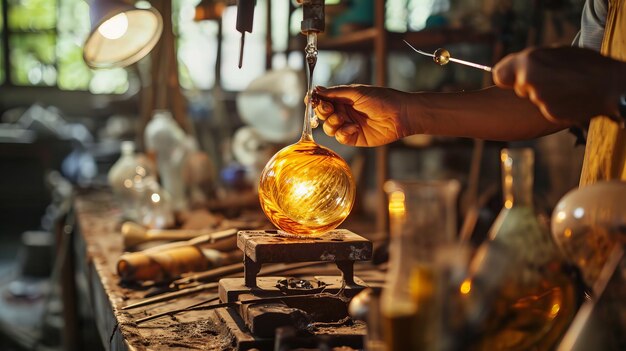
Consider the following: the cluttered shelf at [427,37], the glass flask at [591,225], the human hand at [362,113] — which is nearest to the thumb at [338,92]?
the human hand at [362,113]

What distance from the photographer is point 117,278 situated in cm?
229

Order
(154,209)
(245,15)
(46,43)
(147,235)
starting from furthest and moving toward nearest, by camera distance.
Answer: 1. (46,43)
2. (154,209)
3. (147,235)
4. (245,15)

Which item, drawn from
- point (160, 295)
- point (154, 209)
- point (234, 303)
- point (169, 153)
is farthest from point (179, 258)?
point (169, 153)

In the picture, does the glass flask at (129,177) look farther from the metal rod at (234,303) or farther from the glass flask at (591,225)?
the glass flask at (591,225)

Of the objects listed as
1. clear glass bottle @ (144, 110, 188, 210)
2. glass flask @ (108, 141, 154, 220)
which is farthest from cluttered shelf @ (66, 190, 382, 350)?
clear glass bottle @ (144, 110, 188, 210)

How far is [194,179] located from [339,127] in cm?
221

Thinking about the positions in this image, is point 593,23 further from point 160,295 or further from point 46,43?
point 46,43

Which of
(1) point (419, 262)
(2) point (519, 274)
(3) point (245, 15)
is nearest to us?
(1) point (419, 262)

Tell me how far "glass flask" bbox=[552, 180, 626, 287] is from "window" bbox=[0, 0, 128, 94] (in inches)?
442

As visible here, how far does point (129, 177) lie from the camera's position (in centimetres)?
374

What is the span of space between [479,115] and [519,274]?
104cm

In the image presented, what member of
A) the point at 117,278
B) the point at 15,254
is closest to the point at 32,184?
the point at 15,254

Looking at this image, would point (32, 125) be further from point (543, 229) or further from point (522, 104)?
point (543, 229)

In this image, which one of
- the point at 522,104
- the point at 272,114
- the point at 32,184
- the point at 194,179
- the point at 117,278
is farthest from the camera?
the point at 32,184
